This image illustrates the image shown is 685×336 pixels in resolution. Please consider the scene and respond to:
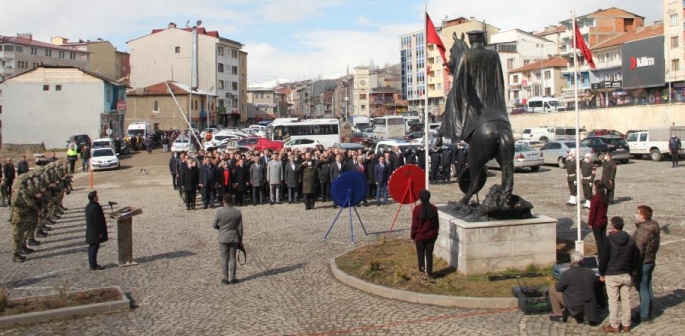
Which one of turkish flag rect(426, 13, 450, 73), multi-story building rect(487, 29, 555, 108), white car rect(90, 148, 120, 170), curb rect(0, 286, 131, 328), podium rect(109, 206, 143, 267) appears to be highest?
multi-story building rect(487, 29, 555, 108)

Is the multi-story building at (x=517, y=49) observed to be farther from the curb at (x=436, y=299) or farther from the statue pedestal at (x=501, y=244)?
the curb at (x=436, y=299)

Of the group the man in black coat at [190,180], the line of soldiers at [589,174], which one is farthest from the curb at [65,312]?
the line of soldiers at [589,174]

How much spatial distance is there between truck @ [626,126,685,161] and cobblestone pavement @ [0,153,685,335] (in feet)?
48.7

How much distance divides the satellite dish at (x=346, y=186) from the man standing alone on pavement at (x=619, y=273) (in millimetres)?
7185

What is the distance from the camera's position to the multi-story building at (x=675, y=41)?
209 ft

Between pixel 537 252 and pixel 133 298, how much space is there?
22.8 ft

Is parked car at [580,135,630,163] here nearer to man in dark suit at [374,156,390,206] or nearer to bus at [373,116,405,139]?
man in dark suit at [374,156,390,206]

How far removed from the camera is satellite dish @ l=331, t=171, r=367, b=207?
14.8 m

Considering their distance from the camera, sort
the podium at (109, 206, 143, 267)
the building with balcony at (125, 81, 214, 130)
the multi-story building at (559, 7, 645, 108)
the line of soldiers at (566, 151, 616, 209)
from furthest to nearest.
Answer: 1. the multi-story building at (559, 7, 645, 108)
2. the building with balcony at (125, 81, 214, 130)
3. the line of soldiers at (566, 151, 616, 209)
4. the podium at (109, 206, 143, 267)

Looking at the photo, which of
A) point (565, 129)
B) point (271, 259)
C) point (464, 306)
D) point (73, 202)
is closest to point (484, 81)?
point (464, 306)

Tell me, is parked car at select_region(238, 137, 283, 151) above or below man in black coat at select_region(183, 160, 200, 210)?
above

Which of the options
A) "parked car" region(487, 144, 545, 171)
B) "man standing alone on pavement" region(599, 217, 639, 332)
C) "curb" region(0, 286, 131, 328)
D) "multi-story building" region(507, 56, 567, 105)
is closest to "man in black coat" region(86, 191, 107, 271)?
"curb" region(0, 286, 131, 328)

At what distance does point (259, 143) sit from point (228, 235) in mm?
31970

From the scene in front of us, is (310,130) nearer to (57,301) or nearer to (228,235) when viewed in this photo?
(228,235)
